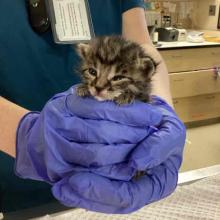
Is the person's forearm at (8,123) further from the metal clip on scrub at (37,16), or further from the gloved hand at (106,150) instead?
the metal clip on scrub at (37,16)

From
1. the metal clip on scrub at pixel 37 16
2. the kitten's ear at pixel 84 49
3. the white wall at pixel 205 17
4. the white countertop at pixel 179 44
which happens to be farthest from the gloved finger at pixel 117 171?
the white wall at pixel 205 17

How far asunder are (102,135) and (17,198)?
0.53 m

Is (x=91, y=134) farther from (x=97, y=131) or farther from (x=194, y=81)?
(x=194, y=81)

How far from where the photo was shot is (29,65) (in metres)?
1.04

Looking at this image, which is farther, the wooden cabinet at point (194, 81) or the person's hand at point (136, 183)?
the wooden cabinet at point (194, 81)

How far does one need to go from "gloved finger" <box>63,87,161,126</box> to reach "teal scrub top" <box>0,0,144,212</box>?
12.8 inches

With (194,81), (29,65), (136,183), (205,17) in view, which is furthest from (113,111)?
(205,17)

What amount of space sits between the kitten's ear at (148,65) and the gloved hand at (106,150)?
7 cm

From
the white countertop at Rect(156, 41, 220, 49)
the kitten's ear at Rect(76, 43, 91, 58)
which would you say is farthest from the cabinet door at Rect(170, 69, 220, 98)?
the kitten's ear at Rect(76, 43, 91, 58)

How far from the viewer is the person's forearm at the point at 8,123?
0.78 meters

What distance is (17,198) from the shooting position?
1.09m

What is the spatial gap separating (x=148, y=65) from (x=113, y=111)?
117 millimetres

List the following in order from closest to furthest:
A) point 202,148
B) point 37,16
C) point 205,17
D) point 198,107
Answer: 1. point 37,16
2. point 202,148
3. point 198,107
4. point 205,17

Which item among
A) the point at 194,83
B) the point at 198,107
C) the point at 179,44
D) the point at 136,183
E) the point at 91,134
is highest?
the point at 91,134
